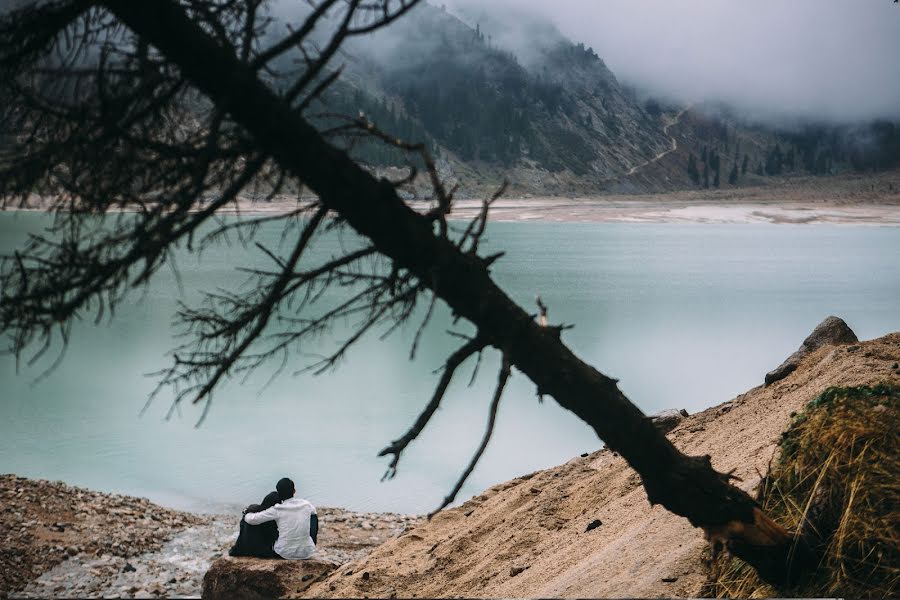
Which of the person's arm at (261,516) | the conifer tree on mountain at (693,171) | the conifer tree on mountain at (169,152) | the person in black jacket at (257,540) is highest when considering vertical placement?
the conifer tree on mountain at (693,171)

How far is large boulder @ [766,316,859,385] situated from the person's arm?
548 centimetres

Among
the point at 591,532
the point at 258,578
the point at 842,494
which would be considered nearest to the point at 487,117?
the point at 258,578

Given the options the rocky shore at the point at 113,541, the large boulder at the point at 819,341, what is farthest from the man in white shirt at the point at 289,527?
the large boulder at the point at 819,341

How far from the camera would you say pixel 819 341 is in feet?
30.5

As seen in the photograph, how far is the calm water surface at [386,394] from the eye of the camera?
44.3 ft

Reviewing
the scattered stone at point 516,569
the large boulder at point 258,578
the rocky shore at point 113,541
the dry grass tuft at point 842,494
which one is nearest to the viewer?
the dry grass tuft at point 842,494

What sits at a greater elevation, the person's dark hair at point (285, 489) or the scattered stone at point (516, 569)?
the person's dark hair at point (285, 489)

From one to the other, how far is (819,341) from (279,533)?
20.3 feet

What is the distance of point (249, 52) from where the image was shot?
2.98 m

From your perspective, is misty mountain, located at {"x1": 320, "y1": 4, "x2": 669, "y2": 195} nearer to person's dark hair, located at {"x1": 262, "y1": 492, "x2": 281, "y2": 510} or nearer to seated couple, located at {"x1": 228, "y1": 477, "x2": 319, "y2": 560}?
person's dark hair, located at {"x1": 262, "y1": 492, "x2": 281, "y2": 510}

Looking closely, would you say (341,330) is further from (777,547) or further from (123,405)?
(777,547)

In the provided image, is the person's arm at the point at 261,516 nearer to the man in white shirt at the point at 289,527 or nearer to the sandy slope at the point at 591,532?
the man in white shirt at the point at 289,527

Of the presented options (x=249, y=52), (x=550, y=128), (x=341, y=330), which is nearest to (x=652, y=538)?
(x=249, y=52)

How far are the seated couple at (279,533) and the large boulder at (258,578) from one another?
0.53 ft
